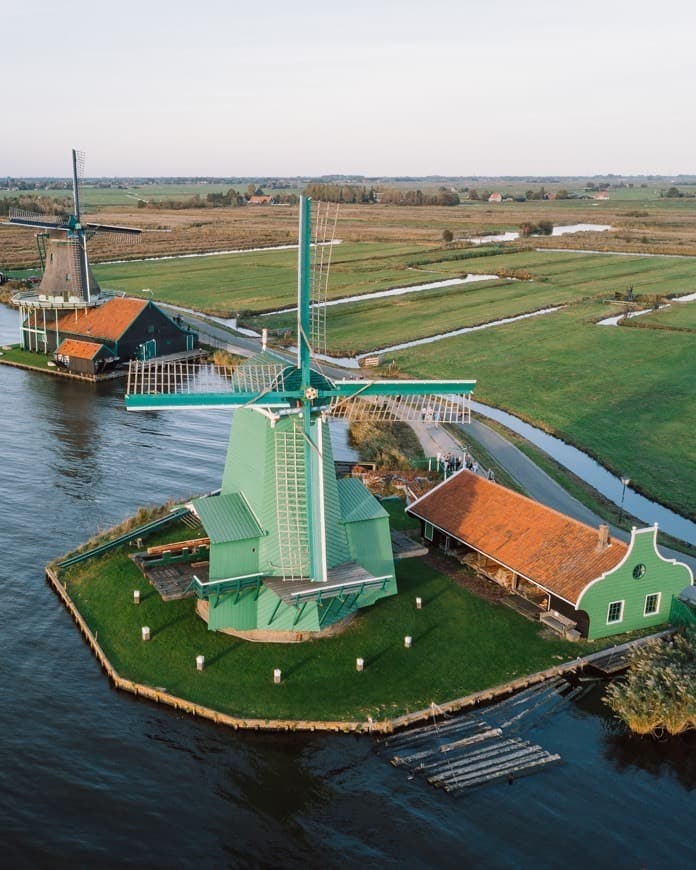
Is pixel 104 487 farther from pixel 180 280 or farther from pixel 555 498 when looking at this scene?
pixel 180 280

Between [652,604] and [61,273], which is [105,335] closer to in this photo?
[61,273]

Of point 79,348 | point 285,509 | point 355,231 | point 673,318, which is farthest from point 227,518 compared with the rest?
point 355,231

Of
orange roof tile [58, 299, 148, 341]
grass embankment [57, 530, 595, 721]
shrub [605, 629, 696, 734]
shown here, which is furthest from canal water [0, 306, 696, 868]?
orange roof tile [58, 299, 148, 341]

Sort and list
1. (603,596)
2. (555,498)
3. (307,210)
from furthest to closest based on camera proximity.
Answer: (555,498) → (603,596) → (307,210)

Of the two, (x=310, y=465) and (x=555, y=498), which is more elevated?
(x=310, y=465)

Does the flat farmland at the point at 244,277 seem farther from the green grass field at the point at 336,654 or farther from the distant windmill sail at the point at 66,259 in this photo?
the green grass field at the point at 336,654

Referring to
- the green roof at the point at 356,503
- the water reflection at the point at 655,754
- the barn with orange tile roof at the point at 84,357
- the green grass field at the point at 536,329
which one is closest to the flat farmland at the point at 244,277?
the green grass field at the point at 536,329

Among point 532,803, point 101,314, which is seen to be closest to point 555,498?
point 532,803
